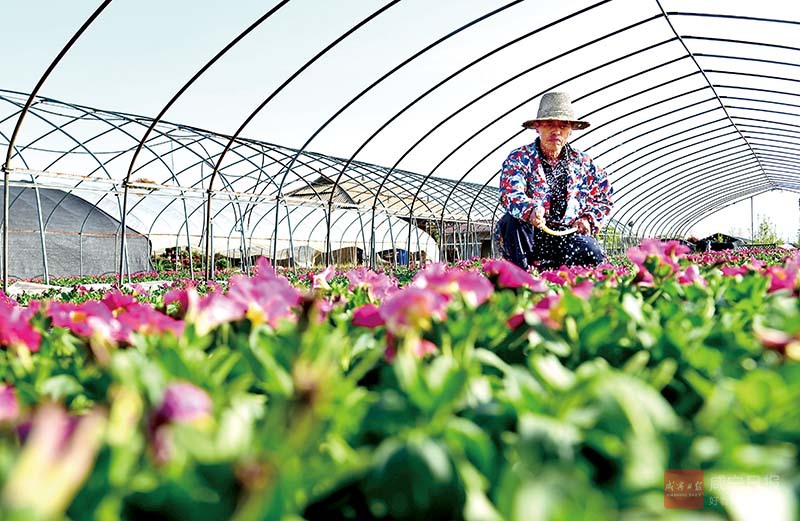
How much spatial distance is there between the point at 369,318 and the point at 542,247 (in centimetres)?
385

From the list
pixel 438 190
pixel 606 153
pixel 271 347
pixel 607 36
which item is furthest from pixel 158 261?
pixel 271 347

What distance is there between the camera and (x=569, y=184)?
4.64 m

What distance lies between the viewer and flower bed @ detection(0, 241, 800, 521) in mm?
448

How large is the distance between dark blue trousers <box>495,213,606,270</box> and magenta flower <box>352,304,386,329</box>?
11.3 feet

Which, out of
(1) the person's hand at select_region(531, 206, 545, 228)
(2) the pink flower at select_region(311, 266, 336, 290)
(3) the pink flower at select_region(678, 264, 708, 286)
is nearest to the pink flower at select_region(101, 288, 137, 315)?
(2) the pink flower at select_region(311, 266, 336, 290)

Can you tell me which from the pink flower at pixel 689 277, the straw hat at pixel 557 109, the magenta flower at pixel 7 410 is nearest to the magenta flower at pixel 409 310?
the magenta flower at pixel 7 410

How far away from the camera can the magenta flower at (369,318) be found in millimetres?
1098

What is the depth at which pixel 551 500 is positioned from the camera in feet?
1.35

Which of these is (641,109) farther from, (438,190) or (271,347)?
(271,347)

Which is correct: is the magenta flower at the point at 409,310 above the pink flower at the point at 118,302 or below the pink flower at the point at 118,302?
above

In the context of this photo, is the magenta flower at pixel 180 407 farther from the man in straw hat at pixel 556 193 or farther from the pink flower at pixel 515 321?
the man in straw hat at pixel 556 193

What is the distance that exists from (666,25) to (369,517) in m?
10.0

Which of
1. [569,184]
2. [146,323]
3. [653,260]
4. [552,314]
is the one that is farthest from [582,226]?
[146,323]
